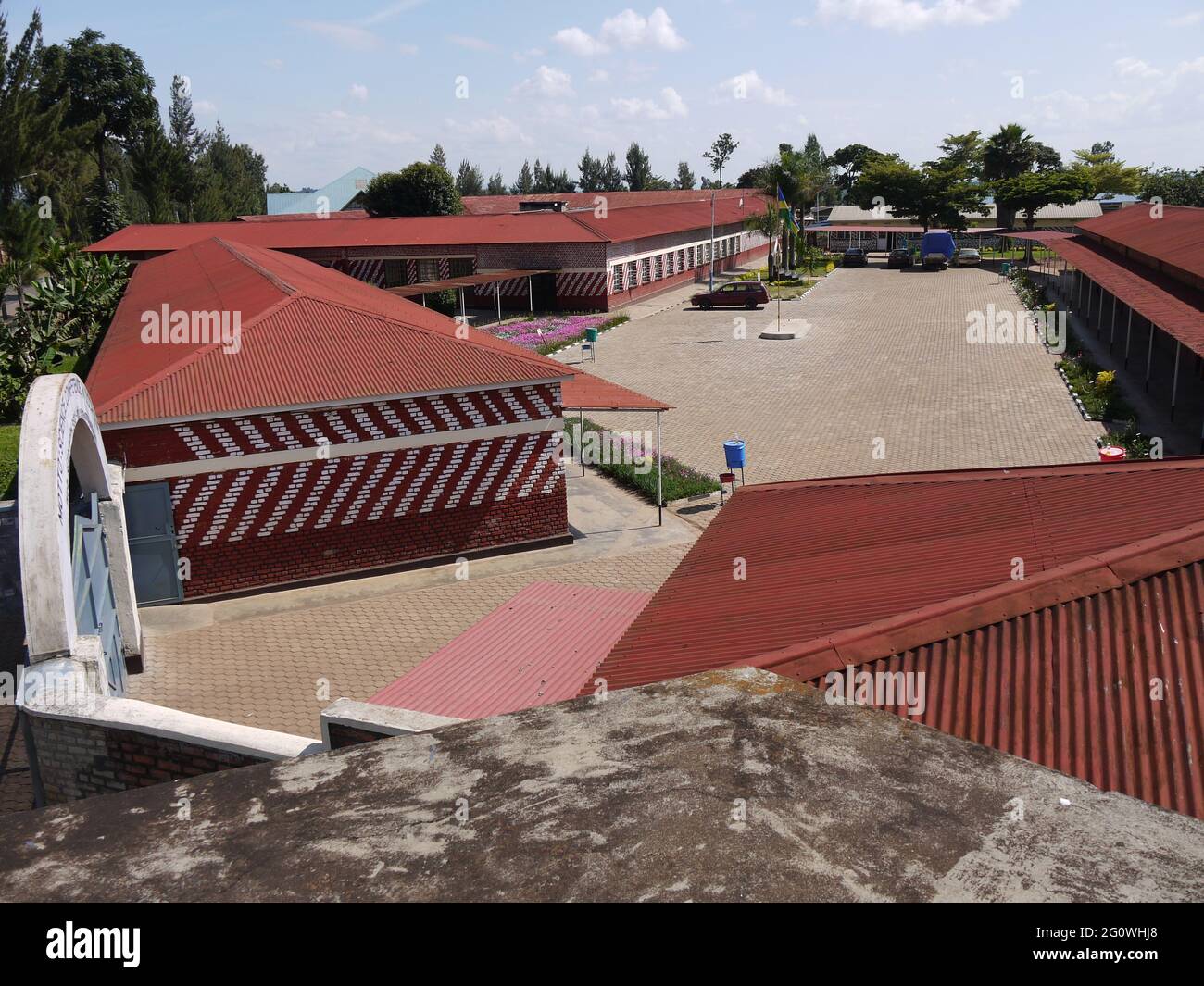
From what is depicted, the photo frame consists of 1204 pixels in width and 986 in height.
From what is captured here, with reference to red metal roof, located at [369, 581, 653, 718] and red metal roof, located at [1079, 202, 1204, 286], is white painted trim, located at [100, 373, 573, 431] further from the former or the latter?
red metal roof, located at [1079, 202, 1204, 286]

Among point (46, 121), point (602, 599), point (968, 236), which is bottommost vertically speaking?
point (602, 599)

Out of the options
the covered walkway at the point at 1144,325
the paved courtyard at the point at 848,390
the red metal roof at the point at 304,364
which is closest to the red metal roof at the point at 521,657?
the red metal roof at the point at 304,364

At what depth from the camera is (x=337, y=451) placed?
14523 mm

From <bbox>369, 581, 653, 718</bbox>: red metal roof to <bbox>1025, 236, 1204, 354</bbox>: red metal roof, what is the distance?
1192 centimetres

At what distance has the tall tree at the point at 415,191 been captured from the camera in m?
55.9

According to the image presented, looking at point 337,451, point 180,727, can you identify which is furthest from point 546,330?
point 180,727

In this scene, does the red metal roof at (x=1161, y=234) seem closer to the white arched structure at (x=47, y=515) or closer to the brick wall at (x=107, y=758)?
the white arched structure at (x=47, y=515)

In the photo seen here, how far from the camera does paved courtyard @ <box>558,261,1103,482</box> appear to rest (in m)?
21.1

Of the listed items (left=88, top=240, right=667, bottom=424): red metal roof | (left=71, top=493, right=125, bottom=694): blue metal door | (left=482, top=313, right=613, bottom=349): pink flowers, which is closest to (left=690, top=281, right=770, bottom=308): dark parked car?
(left=482, top=313, right=613, bottom=349): pink flowers

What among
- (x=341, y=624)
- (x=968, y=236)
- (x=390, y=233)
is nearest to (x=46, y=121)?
(x=390, y=233)

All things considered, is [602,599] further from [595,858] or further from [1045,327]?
[1045,327]

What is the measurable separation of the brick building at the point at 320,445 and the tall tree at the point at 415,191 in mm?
A: 40948

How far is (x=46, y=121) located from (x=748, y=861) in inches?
1666

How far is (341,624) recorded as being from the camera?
44.8 ft
